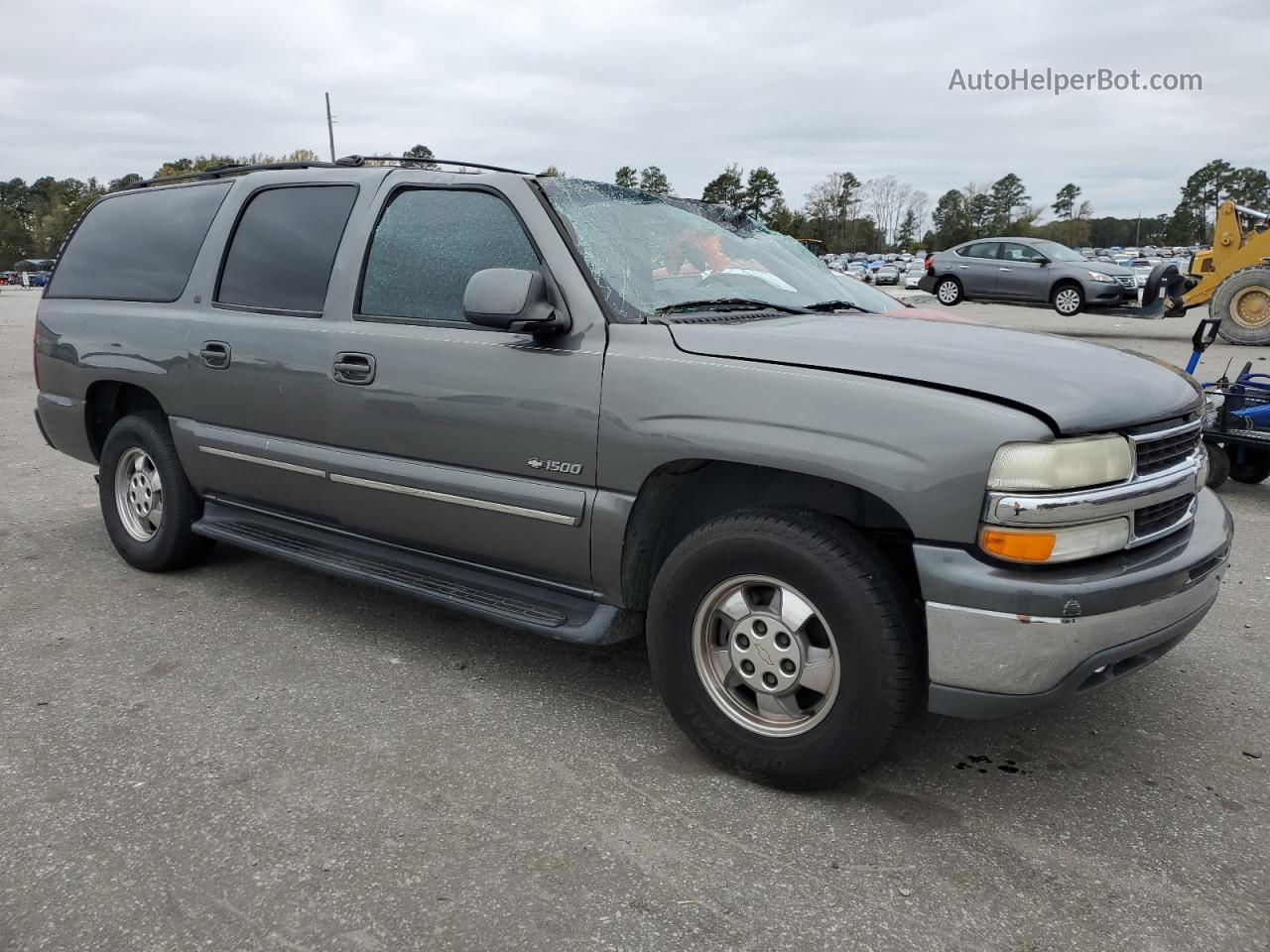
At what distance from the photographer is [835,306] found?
3613 millimetres

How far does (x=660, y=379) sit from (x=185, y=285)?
261 cm

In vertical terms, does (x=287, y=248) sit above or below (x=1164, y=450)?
above

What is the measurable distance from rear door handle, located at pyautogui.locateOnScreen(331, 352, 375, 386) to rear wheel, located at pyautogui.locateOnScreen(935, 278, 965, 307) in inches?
735

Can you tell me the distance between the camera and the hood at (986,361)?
2.49m

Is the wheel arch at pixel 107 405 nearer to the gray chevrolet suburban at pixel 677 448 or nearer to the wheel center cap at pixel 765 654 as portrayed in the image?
the gray chevrolet suburban at pixel 677 448

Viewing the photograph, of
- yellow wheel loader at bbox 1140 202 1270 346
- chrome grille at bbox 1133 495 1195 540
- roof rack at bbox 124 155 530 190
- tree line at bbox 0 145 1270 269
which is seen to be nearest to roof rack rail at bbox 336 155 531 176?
roof rack at bbox 124 155 530 190

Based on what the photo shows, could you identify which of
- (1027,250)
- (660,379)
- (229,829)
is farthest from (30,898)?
(1027,250)

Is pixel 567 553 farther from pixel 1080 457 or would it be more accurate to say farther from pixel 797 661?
pixel 1080 457

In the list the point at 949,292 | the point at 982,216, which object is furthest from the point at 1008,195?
the point at 949,292

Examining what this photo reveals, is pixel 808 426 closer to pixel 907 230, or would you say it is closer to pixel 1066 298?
pixel 1066 298

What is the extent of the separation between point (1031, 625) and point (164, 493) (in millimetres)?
3774

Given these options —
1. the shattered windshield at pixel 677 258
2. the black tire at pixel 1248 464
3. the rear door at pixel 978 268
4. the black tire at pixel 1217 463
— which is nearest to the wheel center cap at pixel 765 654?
the shattered windshield at pixel 677 258

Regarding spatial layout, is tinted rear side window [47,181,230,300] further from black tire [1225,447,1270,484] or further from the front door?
black tire [1225,447,1270,484]

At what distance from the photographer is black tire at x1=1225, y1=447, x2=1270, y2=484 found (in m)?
6.49
